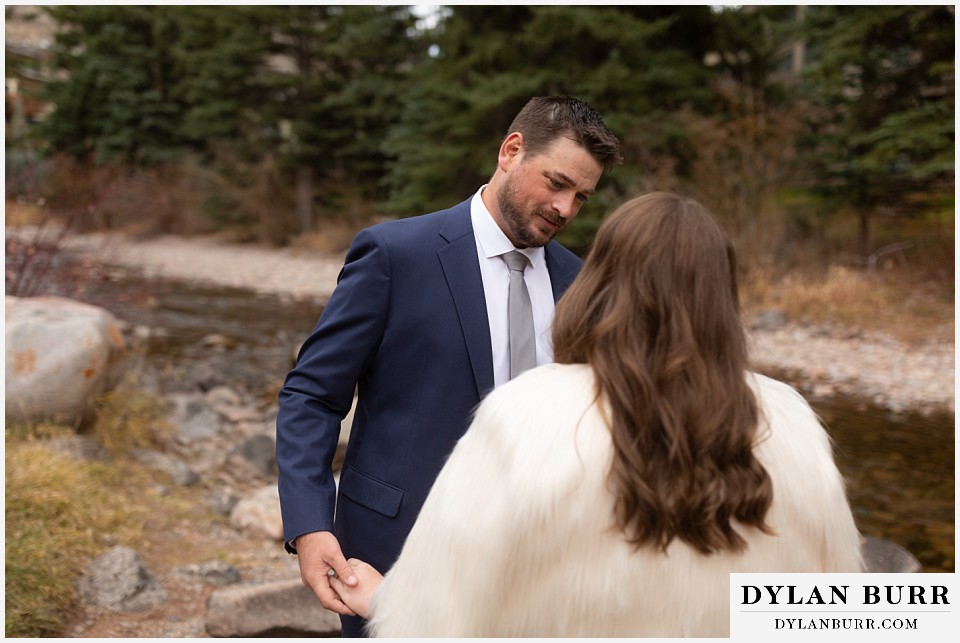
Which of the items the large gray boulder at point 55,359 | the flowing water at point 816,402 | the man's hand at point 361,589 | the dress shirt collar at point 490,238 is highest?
the dress shirt collar at point 490,238

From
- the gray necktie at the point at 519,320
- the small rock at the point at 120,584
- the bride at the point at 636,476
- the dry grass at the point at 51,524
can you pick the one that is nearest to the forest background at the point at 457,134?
the dry grass at the point at 51,524

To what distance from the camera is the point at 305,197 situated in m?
24.0

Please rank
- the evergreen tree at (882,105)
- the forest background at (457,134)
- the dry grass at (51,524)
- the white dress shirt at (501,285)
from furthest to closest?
1. the evergreen tree at (882,105)
2. the forest background at (457,134)
3. the dry grass at (51,524)
4. the white dress shirt at (501,285)

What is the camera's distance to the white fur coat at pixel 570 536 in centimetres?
128

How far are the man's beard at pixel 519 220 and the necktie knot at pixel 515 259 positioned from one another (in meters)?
0.02

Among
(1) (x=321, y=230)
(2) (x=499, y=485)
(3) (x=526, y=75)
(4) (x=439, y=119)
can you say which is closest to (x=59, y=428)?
(2) (x=499, y=485)

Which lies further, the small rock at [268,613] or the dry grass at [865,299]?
the dry grass at [865,299]

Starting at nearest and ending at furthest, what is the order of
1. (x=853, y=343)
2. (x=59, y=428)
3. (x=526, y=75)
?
(x=59, y=428), (x=853, y=343), (x=526, y=75)

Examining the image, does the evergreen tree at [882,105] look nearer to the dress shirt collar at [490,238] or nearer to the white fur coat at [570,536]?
the dress shirt collar at [490,238]

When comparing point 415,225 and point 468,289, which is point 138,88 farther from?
point 468,289

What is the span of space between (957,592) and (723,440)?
3.94ft

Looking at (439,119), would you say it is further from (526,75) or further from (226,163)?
(226,163)

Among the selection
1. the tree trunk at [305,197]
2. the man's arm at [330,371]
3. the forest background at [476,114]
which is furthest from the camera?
the tree trunk at [305,197]

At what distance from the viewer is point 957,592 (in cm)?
205
